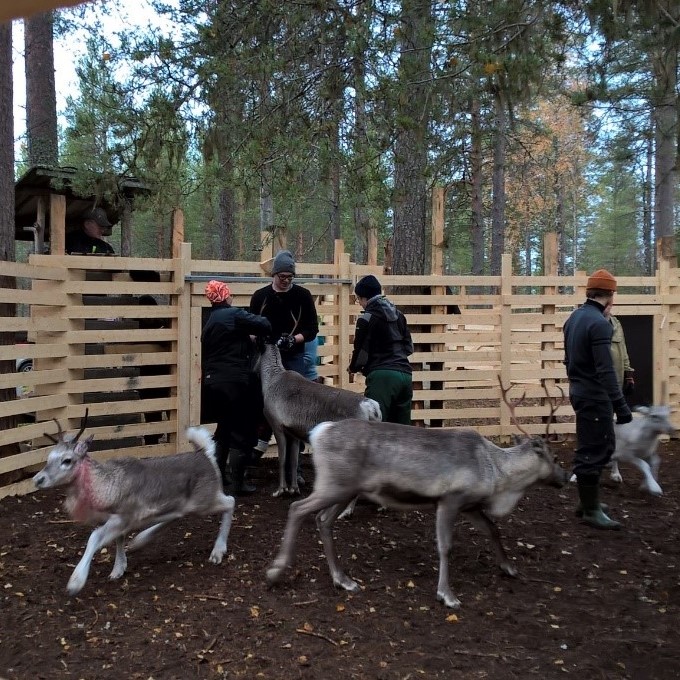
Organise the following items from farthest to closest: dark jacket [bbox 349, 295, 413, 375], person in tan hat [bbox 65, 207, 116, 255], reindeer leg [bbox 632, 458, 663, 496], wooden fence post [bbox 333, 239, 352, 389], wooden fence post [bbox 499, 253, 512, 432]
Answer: wooden fence post [bbox 499, 253, 512, 432], wooden fence post [bbox 333, 239, 352, 389], person in tan hat [bbox 65, 207, 116, 255], reindeer leg [bbox 632, 458, 663, 496], dark jacket [bbox 349, 295, 413, 375]

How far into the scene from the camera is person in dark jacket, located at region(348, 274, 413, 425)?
6.47 meters

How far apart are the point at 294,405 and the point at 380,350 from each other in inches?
36.6

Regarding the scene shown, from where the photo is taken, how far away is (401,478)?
4672mm

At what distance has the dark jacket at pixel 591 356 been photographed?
19.4 feet

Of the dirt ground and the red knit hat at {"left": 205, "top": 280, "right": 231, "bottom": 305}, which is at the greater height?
the red knit hat at {"left": 205, "top": 280, "right": 231, "bottom": 305}

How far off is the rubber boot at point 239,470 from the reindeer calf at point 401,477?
1.89m

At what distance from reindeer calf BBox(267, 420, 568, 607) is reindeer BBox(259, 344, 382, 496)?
1191 mm

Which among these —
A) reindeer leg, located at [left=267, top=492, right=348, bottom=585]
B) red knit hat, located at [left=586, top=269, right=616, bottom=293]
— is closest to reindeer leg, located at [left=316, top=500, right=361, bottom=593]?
reindeer leg, located at [left=267, top=492, right=348, bottom=585]

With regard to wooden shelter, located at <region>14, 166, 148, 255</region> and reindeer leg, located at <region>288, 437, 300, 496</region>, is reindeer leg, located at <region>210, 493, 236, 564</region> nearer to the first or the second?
reindeer leg, located at <region>288, 437, 300, 496</region>

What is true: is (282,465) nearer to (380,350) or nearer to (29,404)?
(380,350)

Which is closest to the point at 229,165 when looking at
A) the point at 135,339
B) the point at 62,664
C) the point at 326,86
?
the point at 326,86

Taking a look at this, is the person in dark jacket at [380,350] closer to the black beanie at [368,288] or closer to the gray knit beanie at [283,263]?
the black beanie at [368,288]

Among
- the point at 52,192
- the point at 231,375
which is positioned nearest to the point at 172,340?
the point at 231,375

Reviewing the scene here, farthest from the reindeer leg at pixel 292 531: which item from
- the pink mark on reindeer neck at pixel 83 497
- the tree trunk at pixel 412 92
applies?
the tree trunk at pixel 412 92
